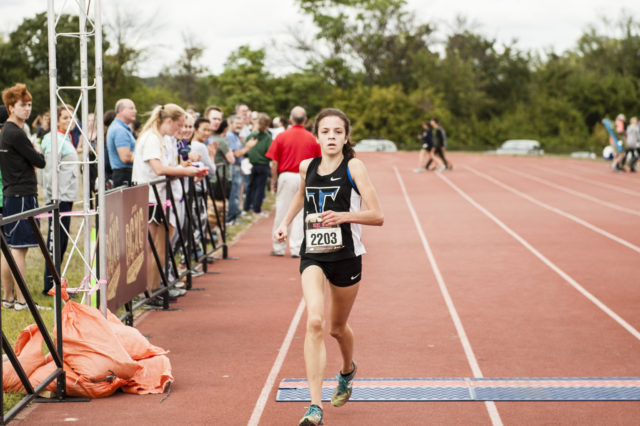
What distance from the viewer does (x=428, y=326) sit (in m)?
7.87

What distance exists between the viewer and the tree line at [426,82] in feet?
206

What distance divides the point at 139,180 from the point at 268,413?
3798mm

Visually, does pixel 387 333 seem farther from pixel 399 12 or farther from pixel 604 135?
pixel 399 12

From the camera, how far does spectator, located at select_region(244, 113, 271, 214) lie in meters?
15.8

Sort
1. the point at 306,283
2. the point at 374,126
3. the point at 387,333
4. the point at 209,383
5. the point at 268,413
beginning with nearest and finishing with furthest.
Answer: the point at 306,283
the point at 268,413
the point at 209,383
the point at 387,333
the point at 374,126

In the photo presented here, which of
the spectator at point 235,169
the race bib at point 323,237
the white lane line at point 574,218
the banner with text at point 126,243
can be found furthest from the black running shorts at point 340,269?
the spectator at point 235,169

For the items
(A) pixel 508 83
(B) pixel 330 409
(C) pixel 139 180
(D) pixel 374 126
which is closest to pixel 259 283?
(C) pixel 139 180

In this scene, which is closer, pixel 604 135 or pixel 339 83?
pixel 604 135

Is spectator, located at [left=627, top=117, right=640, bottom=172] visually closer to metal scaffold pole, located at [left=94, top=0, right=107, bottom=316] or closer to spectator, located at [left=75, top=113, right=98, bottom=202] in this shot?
spectator, located at [left=75, top=113, right=98, bottom=202]

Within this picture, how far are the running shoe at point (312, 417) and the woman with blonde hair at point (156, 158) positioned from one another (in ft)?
12.2

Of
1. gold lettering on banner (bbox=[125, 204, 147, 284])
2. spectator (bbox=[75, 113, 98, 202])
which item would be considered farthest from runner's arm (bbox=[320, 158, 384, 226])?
gold lettering on banner (bbox=[125, 204, 147, 284])

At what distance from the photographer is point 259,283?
10.1 meters

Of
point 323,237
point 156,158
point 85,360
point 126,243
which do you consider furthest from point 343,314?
point 156,158

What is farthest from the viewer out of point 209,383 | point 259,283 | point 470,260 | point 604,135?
point 604,135
